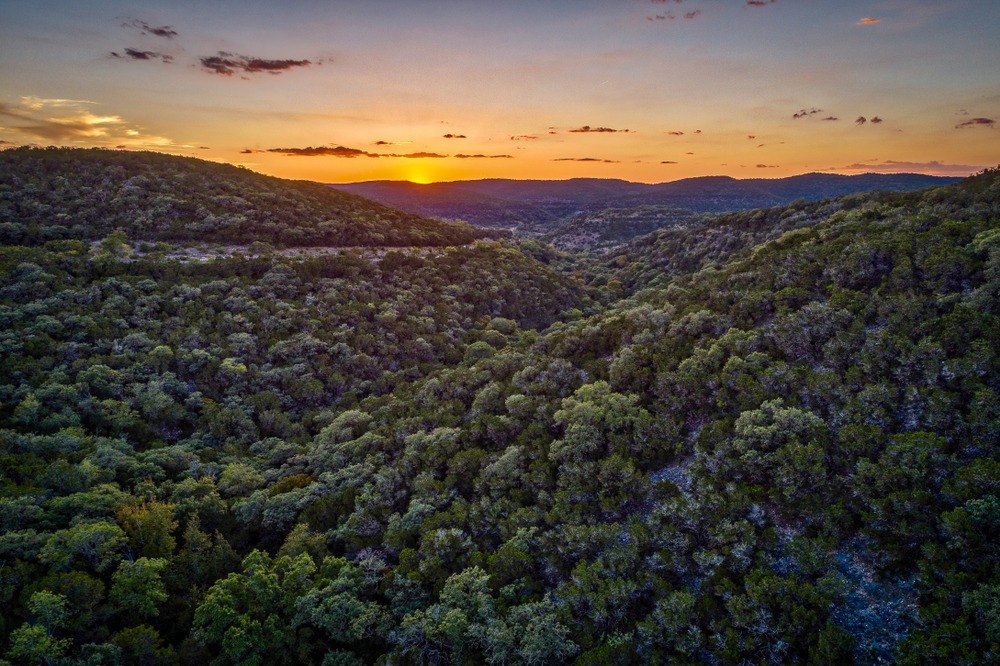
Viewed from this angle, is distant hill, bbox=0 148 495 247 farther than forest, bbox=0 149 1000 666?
Yes

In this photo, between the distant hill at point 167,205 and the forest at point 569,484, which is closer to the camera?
the forest at point 569,484

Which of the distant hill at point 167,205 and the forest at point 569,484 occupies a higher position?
the distant hill at point 167,205

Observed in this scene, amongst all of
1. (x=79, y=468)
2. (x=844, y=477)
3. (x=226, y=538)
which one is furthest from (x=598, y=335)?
(x=79, y=468)

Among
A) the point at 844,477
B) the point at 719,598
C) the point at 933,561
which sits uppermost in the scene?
the point at 844,477

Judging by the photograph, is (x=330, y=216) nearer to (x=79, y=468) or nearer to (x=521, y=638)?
(x=79, y=468)

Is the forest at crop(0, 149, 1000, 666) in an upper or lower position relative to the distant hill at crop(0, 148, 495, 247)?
lower
